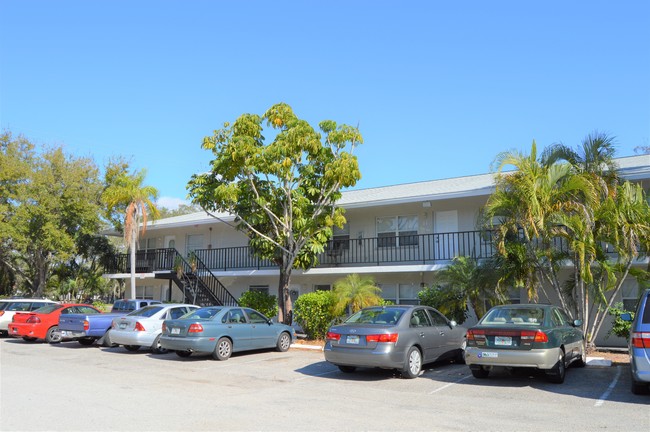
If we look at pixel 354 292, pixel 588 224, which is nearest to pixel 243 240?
pixel 354 292

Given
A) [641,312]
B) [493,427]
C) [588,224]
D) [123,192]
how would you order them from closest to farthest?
[493,427] < [641,312] < [588,224] < [123,192]

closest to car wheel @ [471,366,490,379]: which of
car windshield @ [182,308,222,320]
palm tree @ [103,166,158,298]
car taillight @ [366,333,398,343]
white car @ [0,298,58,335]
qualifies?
car taillight @ [366,333,398,343]

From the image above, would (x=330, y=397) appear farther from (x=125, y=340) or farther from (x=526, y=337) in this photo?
(x=125, y=340)

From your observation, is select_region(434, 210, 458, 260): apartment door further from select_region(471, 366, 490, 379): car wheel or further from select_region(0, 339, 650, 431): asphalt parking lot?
select_region(471, 366, 490, 379): car wheel

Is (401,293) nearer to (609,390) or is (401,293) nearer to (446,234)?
(446,234)

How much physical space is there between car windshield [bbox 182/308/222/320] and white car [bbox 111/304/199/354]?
5.25 feet

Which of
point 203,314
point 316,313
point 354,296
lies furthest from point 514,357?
point 316,313

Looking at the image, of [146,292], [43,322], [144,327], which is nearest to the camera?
[144,327]

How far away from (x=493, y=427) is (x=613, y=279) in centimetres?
834

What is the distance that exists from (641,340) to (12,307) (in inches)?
810

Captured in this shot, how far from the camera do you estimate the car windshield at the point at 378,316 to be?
11.1m

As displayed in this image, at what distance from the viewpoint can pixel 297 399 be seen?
8.62m

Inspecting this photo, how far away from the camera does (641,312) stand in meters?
8.63

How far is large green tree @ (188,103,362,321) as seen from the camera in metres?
17.3
